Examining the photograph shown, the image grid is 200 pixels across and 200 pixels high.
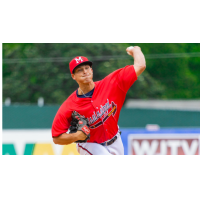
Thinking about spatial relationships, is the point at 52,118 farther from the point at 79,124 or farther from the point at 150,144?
the point at 79,124

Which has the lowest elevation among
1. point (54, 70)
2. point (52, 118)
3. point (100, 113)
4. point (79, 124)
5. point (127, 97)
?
point (52, 118)

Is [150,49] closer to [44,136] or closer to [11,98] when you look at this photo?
[11,98]

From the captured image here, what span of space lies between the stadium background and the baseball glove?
5.07 meters

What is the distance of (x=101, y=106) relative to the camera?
5195mm

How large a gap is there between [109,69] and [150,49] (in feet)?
33.6

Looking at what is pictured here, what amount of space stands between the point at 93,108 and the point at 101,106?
5.6 inches

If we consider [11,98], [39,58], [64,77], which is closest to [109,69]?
[64,77]

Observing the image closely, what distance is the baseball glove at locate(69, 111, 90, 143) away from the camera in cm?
504

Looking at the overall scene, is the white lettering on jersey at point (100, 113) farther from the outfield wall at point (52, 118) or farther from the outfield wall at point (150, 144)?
the outfield wall at point (52, 118)

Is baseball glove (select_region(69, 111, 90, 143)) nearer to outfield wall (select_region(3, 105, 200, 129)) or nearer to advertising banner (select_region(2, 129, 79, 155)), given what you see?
advertising banner (select_region(2, 129, 79, 155))

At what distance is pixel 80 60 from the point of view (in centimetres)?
503

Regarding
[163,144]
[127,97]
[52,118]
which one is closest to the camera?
[163,144]

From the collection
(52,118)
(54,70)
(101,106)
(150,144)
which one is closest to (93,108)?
(101,106)

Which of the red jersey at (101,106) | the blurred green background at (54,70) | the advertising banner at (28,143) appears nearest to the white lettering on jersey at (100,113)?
the red jersey at (101,106)
